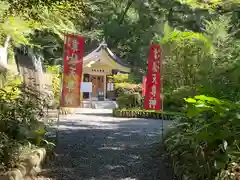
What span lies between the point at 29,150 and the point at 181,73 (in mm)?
4639

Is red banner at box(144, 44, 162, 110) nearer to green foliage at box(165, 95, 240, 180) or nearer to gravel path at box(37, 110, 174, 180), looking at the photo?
gravel path at box(37, 110, 174, 180)

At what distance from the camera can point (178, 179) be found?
504 cm

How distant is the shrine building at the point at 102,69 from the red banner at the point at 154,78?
1749cm

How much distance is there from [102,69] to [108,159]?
22551 millimetres

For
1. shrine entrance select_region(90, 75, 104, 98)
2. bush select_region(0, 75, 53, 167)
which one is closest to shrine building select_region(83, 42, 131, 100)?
shrine entrance select_region(90, 75, 104, 98)

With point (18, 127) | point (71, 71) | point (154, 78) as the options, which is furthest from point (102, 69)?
point (18, 127)

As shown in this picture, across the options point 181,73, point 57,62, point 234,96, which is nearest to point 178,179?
point 234,96

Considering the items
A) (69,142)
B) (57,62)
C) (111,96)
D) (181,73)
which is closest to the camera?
(69,142)

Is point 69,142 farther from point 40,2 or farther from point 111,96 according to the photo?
point 111,96

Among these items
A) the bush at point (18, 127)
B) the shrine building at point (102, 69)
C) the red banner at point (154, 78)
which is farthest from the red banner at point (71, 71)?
the shrine building at point (102, 69)

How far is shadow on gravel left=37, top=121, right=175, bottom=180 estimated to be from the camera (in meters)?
5.45

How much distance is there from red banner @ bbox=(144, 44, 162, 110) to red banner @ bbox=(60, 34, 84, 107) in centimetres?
221

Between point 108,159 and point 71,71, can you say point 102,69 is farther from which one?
point 108,159

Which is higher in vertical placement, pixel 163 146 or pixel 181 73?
pixel 181 73
